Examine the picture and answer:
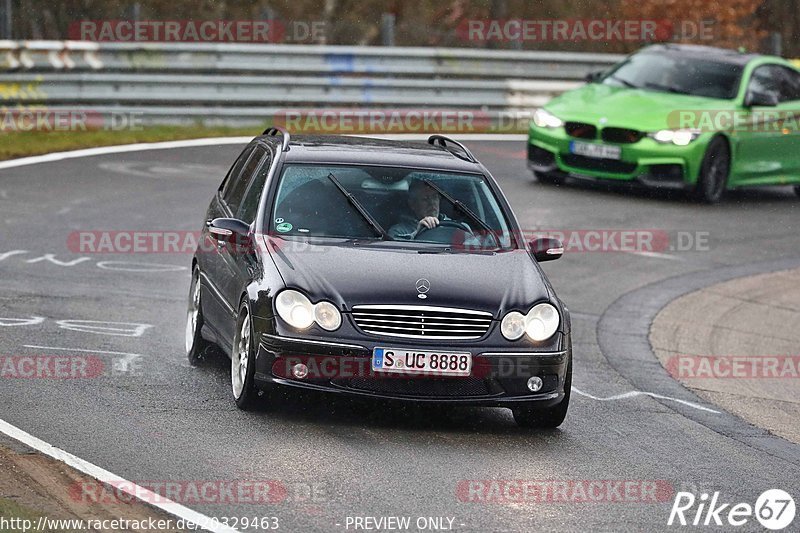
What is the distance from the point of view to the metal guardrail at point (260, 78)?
72.5ft

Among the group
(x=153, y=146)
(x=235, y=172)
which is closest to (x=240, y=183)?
(x=235, y=172)

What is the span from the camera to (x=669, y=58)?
2125 cm

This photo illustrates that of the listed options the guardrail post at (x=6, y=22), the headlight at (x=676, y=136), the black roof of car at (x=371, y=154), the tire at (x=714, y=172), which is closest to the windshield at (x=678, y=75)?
the tire at (x=714, y=172)

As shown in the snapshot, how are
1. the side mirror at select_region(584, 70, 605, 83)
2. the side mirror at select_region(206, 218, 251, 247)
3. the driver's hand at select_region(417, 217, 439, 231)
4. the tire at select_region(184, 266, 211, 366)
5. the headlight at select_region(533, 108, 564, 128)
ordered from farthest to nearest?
1. the side mirror at select_region(584, 70, 605, 83)
2. the headlight at select_region(533, 108, 564, 128)
3. the tire at select_region(184, 266, 211, 366)
4. the driver's hand at select_region(417, 217, 439, 231)
5. the side mirror at select_region(206, 218, 251, 247)

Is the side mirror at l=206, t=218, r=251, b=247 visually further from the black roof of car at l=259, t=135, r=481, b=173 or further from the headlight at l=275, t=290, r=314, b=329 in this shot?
the headlight at l=275, t=290, r=314, b=329

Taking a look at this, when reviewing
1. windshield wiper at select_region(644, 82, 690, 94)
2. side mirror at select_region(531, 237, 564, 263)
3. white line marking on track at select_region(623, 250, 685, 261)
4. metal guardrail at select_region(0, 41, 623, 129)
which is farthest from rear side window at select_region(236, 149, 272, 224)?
metal guardrail at select_region(0, 41, 623, 129)

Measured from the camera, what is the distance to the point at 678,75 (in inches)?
820

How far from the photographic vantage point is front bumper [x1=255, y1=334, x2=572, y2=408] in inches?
335

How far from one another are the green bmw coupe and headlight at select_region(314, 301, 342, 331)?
36.6ft

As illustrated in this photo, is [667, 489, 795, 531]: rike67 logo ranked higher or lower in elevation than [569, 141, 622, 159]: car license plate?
higher

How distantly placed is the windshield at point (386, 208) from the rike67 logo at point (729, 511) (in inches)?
100

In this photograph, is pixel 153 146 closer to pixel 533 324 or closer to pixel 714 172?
pixel 714 172

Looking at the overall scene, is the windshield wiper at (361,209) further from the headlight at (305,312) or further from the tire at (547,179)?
the tire at (547,179)

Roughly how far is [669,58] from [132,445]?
47.7 feet
